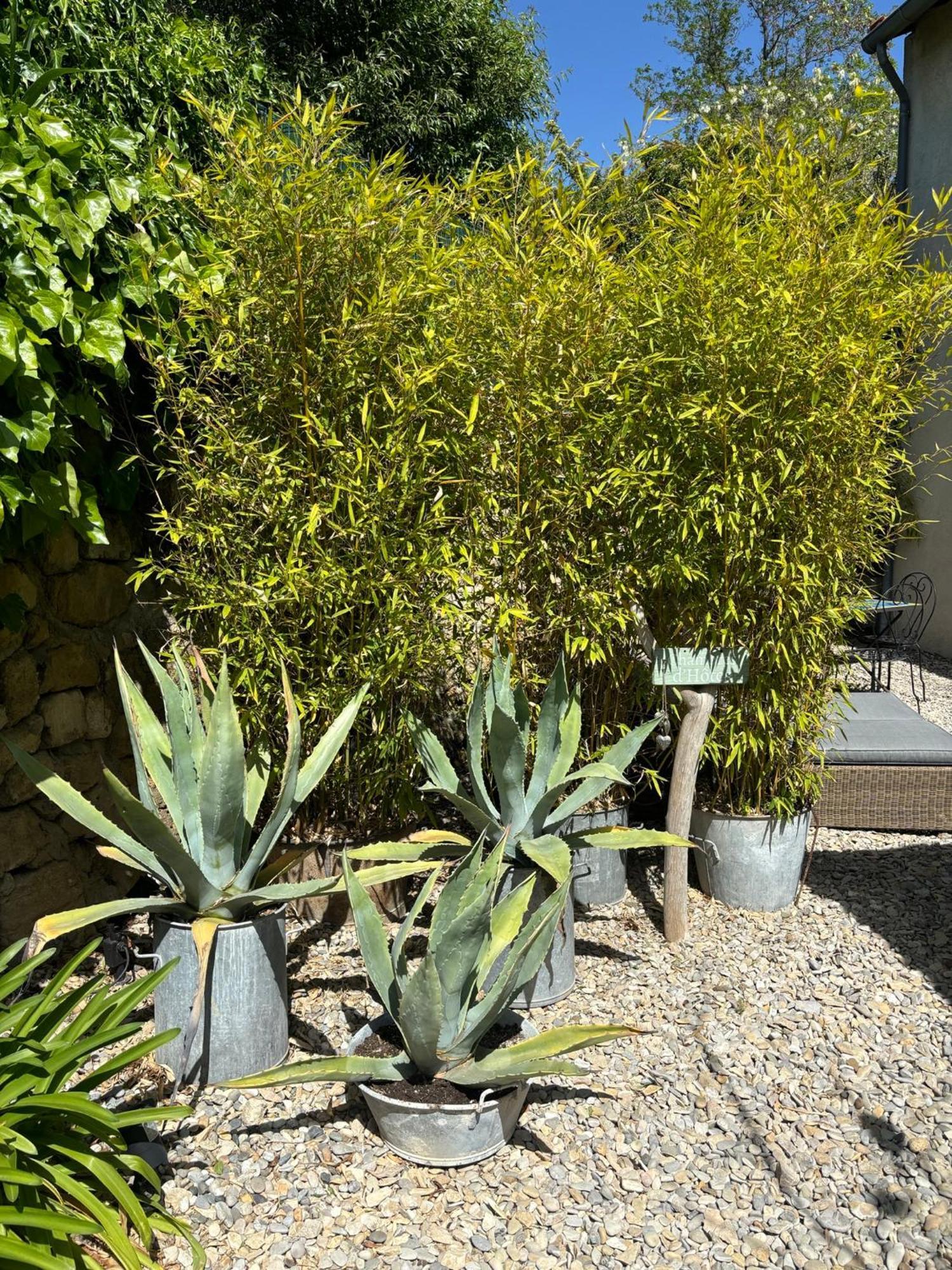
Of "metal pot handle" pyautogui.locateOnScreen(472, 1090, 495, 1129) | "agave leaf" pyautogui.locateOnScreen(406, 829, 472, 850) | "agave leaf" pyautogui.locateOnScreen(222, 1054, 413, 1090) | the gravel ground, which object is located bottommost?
the gravel ground

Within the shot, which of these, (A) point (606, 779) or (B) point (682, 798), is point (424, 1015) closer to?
(A) point (606, 779)

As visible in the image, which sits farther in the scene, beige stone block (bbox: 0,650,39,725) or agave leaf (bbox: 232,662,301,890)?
beige stone block (bbox: 0,650,39,725)

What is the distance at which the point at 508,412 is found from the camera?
2785 millimetres

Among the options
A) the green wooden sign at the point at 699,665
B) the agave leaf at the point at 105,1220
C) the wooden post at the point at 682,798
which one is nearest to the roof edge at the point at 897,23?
the green wooden sign at the point at 699,665

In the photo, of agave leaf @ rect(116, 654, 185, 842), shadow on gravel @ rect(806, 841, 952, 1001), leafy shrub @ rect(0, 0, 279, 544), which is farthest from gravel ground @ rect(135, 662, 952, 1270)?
leafy shrub @ rect(0, 0, 279, 544)

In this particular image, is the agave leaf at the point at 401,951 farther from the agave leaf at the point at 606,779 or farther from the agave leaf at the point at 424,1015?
the agave leaf at the point at 606,779

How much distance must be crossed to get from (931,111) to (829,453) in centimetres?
662

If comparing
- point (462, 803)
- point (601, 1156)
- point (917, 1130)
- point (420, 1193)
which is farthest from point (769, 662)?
point (420, 1193)

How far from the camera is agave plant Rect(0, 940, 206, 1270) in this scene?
1430 millimetres

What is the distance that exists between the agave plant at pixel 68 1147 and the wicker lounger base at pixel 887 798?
98.8 inches

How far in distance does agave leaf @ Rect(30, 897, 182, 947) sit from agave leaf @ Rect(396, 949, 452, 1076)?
2.08 feet

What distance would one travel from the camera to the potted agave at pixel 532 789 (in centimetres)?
258

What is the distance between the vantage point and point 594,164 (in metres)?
2.90

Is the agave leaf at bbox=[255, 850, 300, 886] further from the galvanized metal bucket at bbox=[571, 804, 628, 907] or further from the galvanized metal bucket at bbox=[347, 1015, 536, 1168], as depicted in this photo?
the galvanized metal bucket at bbox=[571, 804, 628, 907]
